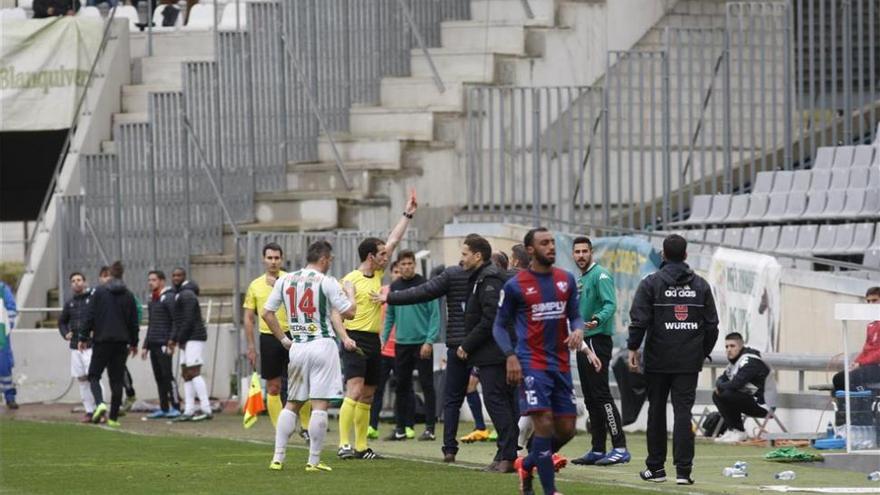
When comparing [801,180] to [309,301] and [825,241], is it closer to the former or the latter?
[825,241]

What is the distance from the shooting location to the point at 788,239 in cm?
2648

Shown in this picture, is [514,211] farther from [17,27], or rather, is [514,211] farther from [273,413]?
[17,27]

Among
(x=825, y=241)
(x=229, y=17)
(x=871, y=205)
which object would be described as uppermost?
(x=229, y=17)

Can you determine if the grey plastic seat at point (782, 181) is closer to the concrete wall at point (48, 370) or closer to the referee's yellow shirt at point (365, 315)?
the concrete wall at point (48, 370)

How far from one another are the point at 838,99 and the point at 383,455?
11.0 m

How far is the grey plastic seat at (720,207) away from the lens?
2786 centimetres

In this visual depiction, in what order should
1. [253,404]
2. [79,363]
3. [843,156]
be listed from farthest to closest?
1. [79,363]
2. [843,156]
3. [253,404]

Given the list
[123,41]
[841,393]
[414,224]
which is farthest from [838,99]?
[123,41]

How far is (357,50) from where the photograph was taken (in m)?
33.2

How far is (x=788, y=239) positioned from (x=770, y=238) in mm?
285

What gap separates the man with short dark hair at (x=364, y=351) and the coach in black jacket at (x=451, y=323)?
1.16ft

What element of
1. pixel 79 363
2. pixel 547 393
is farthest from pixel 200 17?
pixel 547 393

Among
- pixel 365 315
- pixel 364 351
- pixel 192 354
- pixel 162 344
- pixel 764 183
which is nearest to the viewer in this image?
pixel 364 351

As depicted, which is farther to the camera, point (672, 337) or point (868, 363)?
point (868, 363)
